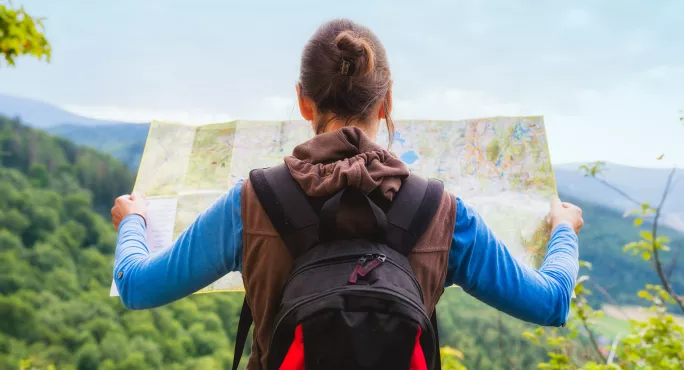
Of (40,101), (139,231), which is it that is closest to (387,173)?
(139,231)

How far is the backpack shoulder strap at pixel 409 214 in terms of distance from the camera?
825mm

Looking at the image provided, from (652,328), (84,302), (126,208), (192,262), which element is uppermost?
(192,262)

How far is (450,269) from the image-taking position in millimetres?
914

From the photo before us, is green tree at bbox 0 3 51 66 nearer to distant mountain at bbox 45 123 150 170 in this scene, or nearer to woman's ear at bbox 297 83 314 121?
woman's ear at bbox 297 83 314 121

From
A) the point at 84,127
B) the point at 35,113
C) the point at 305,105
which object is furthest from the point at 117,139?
the point at 305,105

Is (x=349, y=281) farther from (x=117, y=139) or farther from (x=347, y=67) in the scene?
(x=117, y=139)

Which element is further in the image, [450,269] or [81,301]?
[81,301]

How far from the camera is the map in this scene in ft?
4.38

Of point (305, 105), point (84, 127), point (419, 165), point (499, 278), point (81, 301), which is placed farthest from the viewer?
point (84, 127)

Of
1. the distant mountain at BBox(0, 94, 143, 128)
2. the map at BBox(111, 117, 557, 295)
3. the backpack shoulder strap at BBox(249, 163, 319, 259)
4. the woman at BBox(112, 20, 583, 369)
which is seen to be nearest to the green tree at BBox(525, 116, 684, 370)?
the map at BBox(111, 117, 557, 295)

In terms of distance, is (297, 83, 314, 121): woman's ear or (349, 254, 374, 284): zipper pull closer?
(349, 254, 374, 284): zipper pull

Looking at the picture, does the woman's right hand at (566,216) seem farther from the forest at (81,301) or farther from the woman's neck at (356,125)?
the forest at (81,301)

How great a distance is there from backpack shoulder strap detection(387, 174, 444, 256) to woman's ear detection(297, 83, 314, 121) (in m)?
0.27

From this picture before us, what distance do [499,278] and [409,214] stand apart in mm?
215
